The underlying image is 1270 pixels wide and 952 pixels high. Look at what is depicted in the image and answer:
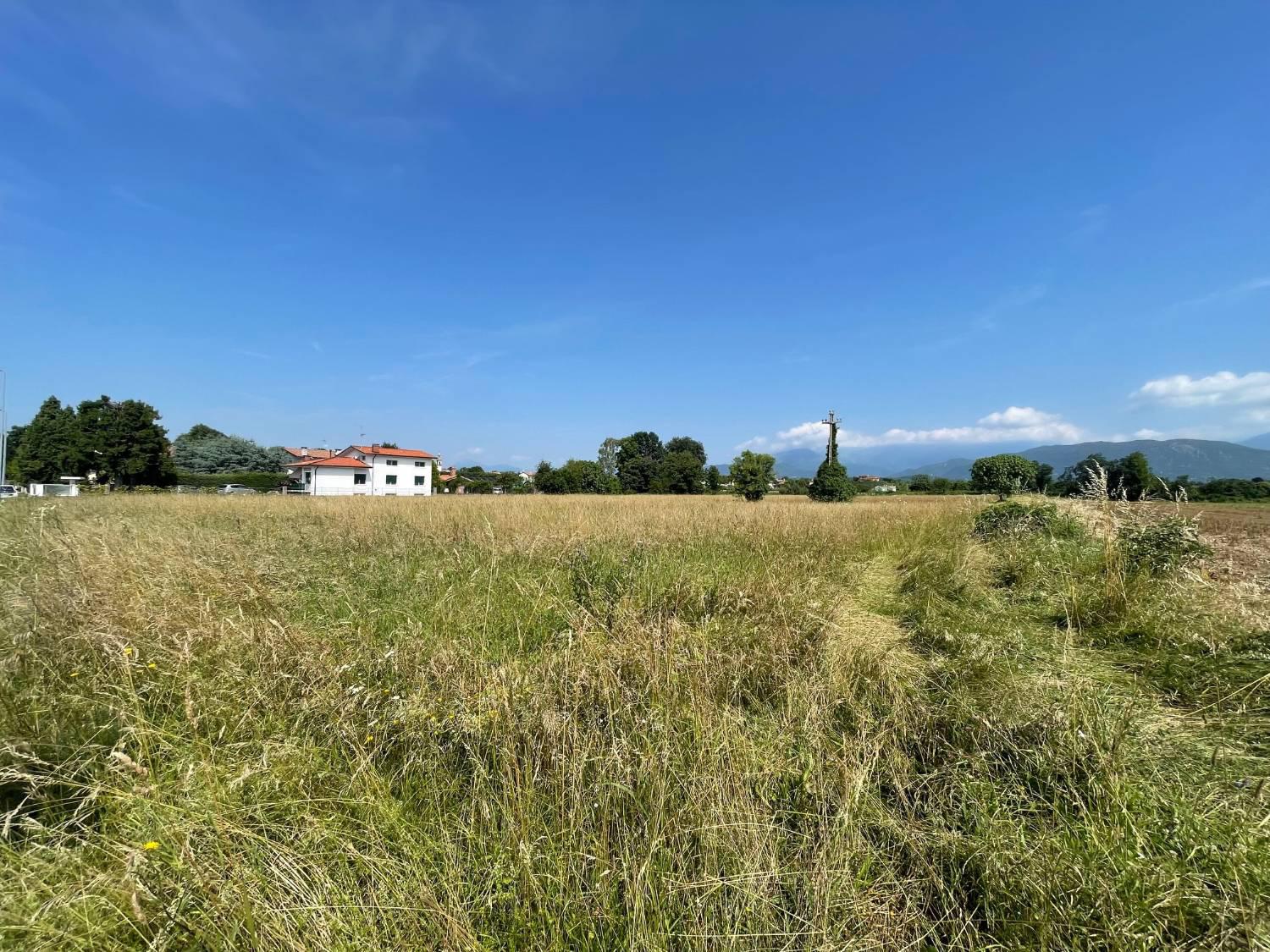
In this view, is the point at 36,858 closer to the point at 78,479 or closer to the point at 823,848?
the point at 823,848

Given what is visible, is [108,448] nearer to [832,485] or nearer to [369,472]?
[369,472]

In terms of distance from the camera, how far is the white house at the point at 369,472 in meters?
49.6

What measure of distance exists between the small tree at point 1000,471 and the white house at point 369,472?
1836 inches

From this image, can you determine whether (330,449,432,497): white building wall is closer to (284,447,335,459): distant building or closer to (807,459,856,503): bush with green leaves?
(284,447,335,459): distant building

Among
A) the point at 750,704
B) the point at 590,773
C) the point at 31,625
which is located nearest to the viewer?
the point at 590,773

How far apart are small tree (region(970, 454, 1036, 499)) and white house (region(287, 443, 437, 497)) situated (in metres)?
46.6

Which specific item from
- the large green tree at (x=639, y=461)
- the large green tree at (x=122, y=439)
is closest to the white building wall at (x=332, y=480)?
the large green tree at (x=122, y=439)

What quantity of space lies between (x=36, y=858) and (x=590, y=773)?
5.97 feet

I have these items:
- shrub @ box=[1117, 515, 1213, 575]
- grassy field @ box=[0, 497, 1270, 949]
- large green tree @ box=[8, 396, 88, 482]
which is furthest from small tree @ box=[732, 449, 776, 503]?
large green tree @ box=[8, 396, 88, 482]

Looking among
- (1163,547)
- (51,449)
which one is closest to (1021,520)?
(1163,547)

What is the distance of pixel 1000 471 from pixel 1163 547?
18177 mm

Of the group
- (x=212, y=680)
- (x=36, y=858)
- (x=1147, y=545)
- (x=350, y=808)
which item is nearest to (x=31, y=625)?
(x=212, y=680)

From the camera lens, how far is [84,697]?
234 cm

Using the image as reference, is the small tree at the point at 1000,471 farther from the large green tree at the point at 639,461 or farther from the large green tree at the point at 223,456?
the large green tree at the point at 223,456
